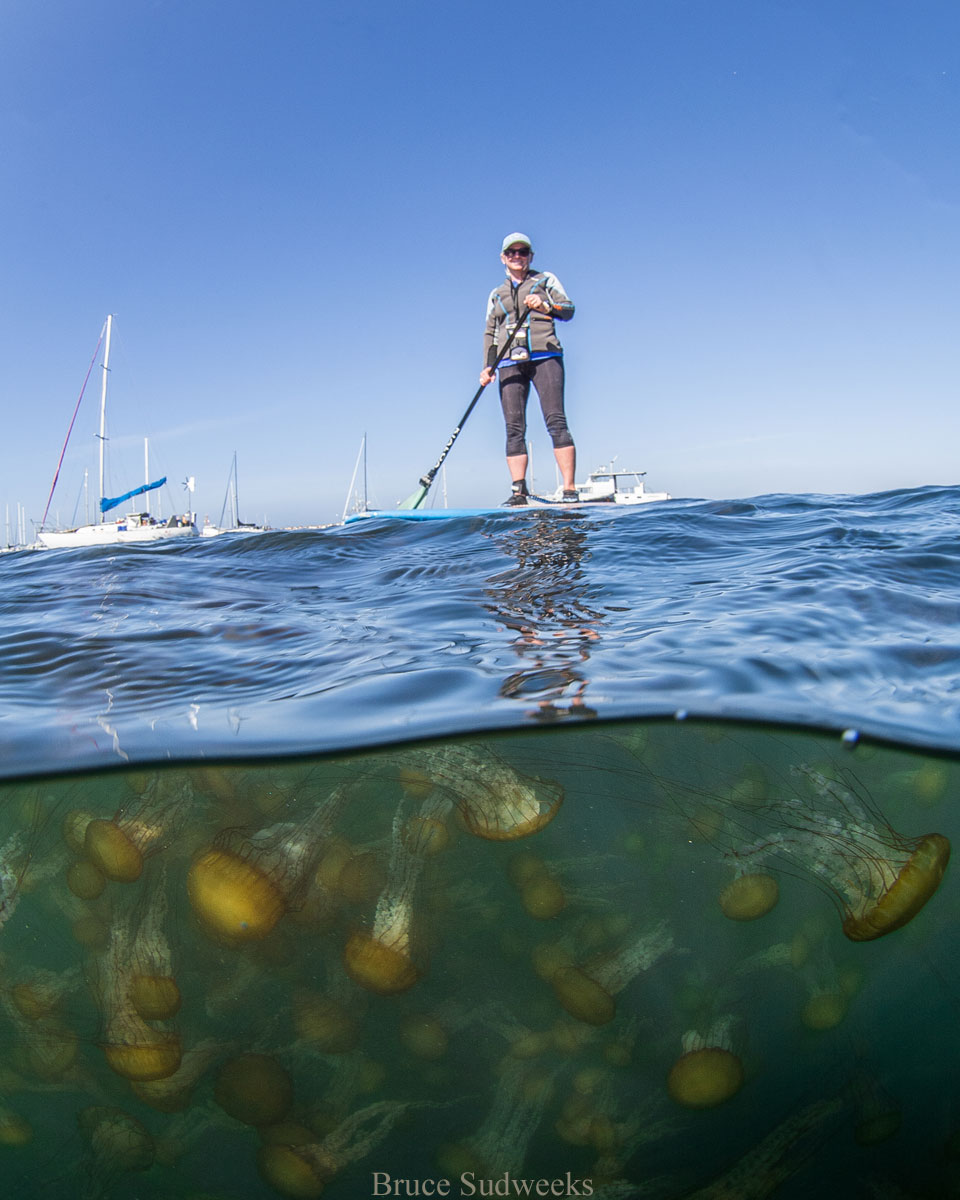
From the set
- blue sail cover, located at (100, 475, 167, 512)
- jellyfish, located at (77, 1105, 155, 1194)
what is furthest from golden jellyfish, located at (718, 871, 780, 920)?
blue sail cover, located at (100, 475, 167, 512)

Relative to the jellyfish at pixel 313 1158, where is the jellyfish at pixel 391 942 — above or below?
above

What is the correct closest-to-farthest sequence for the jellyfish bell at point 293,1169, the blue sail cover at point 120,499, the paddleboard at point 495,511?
the jellyfish bell at point 293,1169 → the paddleboard at point 495,511 → the blue sail cover at point 120,499

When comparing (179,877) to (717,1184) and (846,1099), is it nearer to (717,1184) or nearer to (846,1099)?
(717,1184)

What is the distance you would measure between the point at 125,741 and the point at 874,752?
6.62 ft

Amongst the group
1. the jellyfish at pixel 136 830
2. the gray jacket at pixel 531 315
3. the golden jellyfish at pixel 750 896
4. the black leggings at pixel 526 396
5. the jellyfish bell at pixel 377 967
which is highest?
the gray jacket at pixel 531 315

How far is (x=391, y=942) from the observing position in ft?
5.82

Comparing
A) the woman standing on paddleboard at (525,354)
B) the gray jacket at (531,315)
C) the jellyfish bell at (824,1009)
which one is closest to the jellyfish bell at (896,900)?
the jellyfish bell at (824,1009)

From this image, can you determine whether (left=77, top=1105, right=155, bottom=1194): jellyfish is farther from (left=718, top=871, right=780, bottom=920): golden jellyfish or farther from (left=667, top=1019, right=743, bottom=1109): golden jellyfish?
(left=718, top=871, right=780, bottom=920): golden jellyfish

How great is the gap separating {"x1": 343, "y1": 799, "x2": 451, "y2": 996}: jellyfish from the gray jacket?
6.15m

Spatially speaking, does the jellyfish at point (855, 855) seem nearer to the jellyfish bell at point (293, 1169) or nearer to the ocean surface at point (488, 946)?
the ocean surface at point (488, 946)

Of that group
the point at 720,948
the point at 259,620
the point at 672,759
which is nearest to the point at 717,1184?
the point at 720,948

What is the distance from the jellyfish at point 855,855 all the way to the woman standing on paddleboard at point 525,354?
5.12 metres

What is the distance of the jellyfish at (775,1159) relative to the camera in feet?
5.71

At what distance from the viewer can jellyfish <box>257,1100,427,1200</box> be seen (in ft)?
5.57
